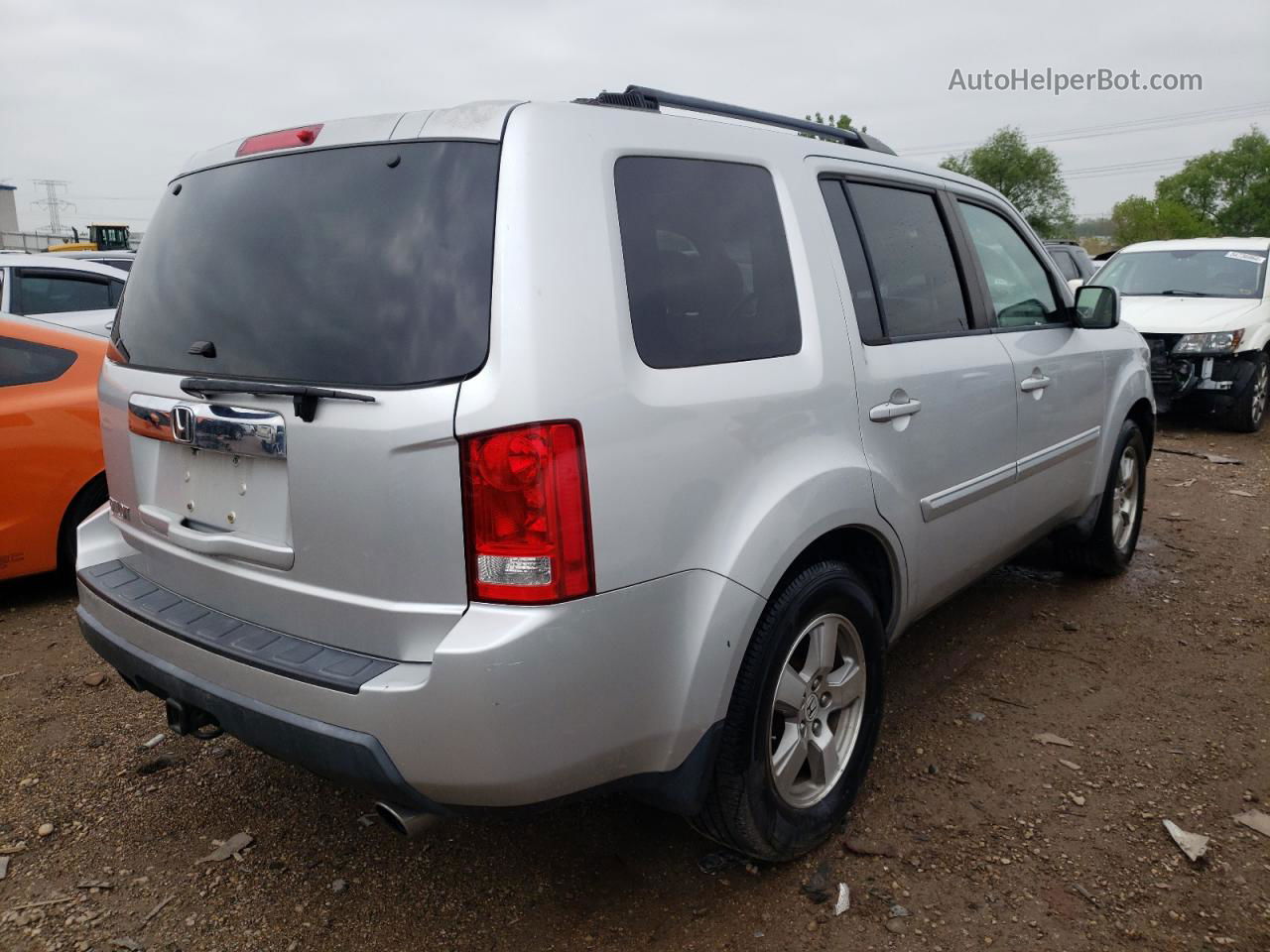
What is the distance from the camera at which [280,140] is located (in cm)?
232

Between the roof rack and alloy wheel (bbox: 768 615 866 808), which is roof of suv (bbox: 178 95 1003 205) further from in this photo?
alloy wheel (bbox: 768 615 866 808)

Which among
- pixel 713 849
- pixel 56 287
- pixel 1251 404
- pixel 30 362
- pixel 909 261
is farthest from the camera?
pixel 1251 404

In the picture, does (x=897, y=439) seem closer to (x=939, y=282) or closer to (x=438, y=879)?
(x=939, y=282)

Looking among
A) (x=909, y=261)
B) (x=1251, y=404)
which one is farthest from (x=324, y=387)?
(x=1251, y=404)

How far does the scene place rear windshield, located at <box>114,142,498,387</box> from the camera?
191cm

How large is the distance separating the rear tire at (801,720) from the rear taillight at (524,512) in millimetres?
631

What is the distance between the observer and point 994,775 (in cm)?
307

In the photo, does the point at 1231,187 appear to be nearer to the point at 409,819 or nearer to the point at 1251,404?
the point at 1251,404

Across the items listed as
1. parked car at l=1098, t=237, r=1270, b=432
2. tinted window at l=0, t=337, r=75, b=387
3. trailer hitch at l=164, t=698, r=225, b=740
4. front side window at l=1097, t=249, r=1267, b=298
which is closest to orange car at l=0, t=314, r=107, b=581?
tinted window at l=0, t=337, r=75, b=387

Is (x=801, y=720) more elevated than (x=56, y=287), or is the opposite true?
(x=56, y=287)

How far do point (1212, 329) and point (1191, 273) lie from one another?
1.41 metres

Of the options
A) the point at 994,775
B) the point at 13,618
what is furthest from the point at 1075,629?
the point at 13,618

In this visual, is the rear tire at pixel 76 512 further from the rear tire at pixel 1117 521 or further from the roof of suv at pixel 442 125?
the rear tire at pixel 1117 521

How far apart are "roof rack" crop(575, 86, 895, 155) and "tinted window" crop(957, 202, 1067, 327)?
50 centimetres
